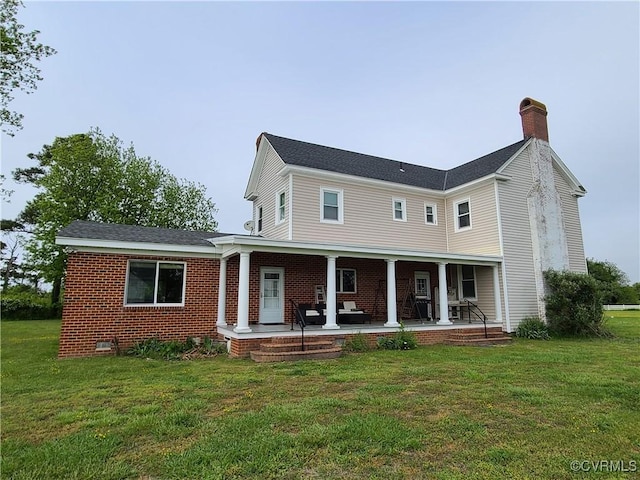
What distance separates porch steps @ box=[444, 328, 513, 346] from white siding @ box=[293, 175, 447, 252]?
3.99m

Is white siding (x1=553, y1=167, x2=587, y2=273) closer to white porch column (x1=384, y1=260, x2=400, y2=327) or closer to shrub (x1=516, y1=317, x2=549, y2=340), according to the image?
shrub (x1=516, y1=317, x2=549, y2=340)

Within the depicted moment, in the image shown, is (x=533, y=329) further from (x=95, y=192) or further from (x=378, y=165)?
(x=95, y=192)

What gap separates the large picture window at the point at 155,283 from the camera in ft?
33.0

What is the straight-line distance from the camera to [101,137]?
25.8 m

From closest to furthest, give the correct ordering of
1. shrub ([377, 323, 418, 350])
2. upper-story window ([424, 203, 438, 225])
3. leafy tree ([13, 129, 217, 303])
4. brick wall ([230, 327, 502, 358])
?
brick wall ([230, 327, 502, 358]), shrub ([377, 323, 418, 350]), upper-story window ([424, 203, 438, 225]), leafy tree ([13, 129, 217, 303])

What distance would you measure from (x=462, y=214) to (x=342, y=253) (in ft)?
23.1

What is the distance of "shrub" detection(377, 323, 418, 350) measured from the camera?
10.4 m

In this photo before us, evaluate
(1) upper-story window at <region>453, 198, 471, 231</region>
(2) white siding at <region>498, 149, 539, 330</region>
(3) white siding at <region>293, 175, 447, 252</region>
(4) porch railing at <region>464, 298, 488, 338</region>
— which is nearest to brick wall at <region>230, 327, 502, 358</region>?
(4) porch railing at <region>464, 298, 488, 338</region>

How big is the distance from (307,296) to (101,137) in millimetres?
21943

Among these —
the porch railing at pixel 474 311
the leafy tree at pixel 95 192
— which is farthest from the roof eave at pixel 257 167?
the leafy tree at pixel 95 192

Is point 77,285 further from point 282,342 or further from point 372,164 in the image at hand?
point 372,164

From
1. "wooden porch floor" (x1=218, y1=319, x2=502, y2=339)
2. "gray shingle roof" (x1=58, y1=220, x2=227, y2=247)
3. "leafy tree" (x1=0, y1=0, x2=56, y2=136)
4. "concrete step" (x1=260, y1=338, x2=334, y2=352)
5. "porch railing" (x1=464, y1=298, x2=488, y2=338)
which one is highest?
"leafy tree" (x1=0, y1=0, x2=56, y2=136)

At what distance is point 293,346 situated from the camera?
8984mm

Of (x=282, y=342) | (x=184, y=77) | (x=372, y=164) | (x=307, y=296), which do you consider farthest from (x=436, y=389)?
(x=184, y=77)
